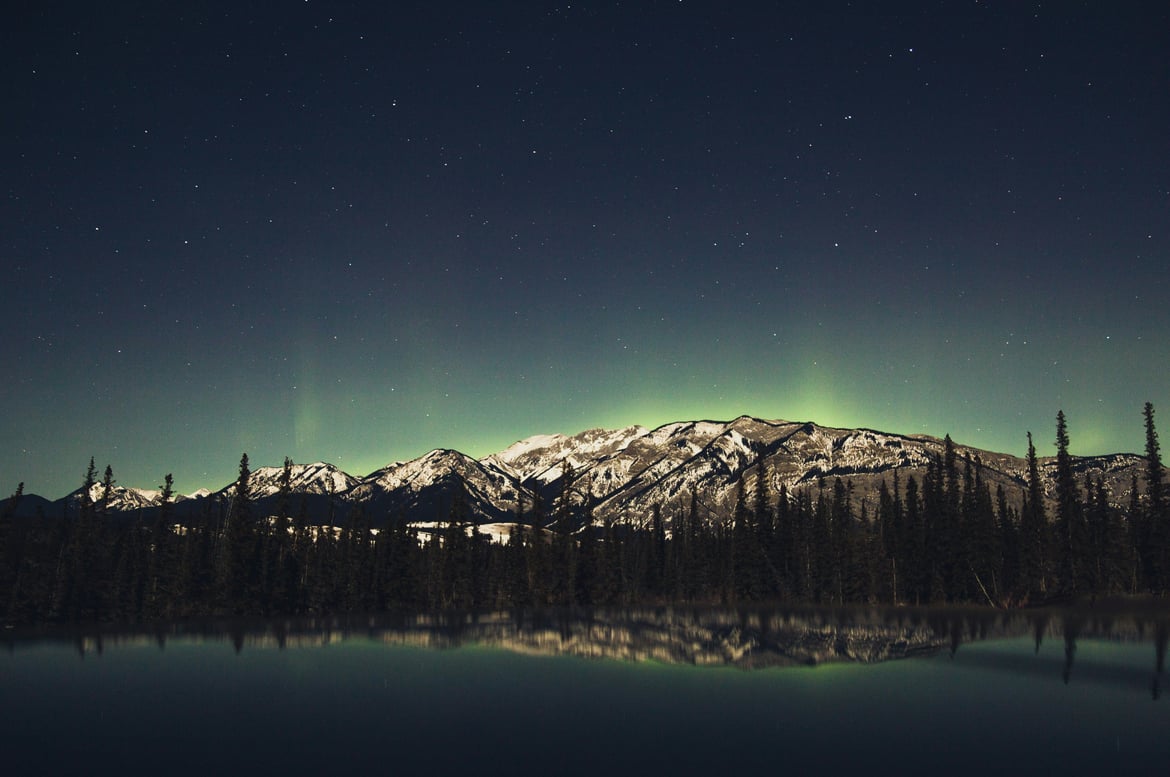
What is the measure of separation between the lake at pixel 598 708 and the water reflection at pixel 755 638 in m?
0.39

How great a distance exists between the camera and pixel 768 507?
122m

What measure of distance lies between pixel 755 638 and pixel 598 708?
77.1 feet

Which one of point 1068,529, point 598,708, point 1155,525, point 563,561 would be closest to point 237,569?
point 563,561

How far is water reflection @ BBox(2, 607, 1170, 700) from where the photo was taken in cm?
3036

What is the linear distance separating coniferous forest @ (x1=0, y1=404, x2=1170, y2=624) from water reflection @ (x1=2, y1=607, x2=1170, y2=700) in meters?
30.4

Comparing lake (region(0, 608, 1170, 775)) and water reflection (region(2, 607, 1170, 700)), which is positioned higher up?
lake (region(0, 608, 1170, 775))

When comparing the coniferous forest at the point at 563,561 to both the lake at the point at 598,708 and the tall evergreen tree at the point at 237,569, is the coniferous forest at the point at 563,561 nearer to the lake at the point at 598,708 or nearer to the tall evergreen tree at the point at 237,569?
the tall evergreen tree at the point at 237,569

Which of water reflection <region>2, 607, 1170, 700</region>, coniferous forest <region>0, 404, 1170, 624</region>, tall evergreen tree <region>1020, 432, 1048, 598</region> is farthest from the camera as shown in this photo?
tall evergreen tree <region>1020, 432, 1048, 598</region>

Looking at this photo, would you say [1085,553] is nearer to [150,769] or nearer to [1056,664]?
[1056,664]

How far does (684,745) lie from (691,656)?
17.2 metres

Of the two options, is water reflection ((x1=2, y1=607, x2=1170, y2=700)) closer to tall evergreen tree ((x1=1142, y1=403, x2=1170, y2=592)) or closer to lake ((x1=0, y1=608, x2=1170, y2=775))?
lake ((x1=0, y1=608, x2=1170, y2=775))

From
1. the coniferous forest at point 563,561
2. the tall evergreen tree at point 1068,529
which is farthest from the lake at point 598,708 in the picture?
the tall evergreen tree at point 1068,529

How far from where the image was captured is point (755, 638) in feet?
136

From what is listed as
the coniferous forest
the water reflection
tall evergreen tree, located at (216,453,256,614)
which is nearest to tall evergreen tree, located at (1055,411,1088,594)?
the coniferous forest
